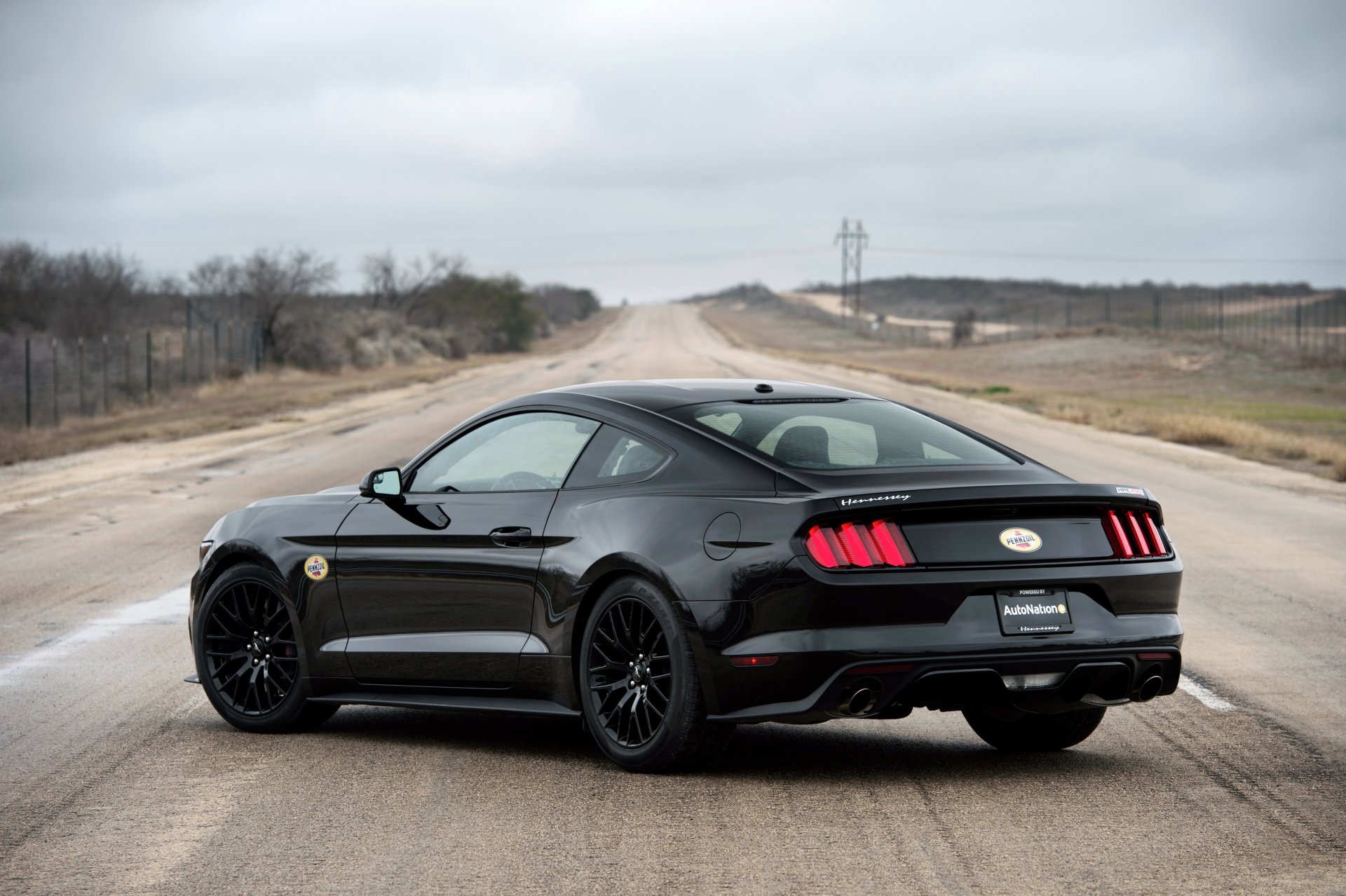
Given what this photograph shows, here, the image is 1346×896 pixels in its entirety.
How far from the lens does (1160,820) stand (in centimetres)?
554

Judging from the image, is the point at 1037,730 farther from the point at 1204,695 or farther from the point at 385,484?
the point at 385,484

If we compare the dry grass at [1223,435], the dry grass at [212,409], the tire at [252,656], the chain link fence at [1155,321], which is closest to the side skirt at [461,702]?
the tire at [252,656]

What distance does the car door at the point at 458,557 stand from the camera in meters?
6.55

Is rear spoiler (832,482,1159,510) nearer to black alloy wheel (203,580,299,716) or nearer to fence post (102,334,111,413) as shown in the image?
black alloy wheel (203,580,299,716)

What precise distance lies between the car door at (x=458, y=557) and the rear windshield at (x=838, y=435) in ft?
→ 1.98

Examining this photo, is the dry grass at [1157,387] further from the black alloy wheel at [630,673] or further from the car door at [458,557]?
the black alloy wheel at [630,673]

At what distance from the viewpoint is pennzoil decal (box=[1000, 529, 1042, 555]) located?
584cm

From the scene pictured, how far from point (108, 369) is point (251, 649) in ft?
119

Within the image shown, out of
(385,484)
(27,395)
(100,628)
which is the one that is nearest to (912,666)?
(385,484)

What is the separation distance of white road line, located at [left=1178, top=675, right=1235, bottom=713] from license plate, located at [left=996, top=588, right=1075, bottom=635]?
1833 millimetres

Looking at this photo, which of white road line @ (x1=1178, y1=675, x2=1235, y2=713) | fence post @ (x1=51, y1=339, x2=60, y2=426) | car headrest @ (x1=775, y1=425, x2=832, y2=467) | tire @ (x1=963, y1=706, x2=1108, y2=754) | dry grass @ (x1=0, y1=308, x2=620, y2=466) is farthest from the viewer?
fence post @ (x1=51, y1=339, x2=60, y2=426)

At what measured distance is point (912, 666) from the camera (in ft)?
18.5

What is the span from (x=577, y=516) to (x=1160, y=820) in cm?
233

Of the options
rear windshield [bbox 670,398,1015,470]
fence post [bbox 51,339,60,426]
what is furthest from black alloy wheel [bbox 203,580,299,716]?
fence post [bbox 51,339,60,426]
